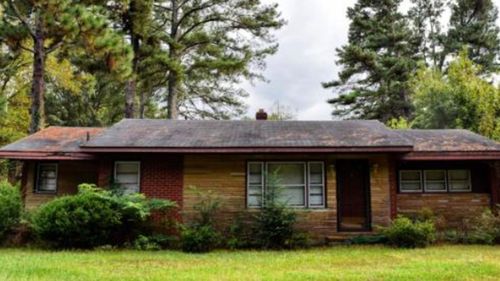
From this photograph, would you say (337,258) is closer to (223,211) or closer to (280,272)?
(280,272)

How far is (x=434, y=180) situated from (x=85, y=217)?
9.82 metres

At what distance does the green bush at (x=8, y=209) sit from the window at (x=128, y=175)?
2461mm

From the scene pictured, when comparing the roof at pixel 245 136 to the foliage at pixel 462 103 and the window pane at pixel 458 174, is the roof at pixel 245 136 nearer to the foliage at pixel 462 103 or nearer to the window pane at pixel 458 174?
the window pane at pixel 458 174

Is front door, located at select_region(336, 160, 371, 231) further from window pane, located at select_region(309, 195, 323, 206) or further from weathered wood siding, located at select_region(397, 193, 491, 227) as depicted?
weathered wood siding, located at select_region(397, 193, 491, 227)

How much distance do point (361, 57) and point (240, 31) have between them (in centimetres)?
921

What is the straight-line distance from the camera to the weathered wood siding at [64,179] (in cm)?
1350

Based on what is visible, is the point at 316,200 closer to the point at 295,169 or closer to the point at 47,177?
the point at 295,169

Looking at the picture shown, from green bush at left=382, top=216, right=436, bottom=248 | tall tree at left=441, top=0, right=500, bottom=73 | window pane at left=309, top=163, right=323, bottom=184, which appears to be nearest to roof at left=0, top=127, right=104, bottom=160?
window pane at left=309, top=163, right=323, bottom=184

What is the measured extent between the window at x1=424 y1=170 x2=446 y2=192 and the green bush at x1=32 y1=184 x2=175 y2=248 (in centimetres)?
815

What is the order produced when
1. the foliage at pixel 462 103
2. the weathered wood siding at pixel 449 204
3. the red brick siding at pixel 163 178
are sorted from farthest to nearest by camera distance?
the foliage at pixel 462 103, the weathered wood siding at pixel 449 204, the red brick siding at pixel 163 178

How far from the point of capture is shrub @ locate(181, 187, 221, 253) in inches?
420

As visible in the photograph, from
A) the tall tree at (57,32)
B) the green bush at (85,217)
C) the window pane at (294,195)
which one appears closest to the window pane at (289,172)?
the window pane at (294,195)

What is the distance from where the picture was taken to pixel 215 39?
24094mm

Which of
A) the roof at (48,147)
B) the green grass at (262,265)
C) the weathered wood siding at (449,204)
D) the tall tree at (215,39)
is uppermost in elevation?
the tall tree at (215,39)
